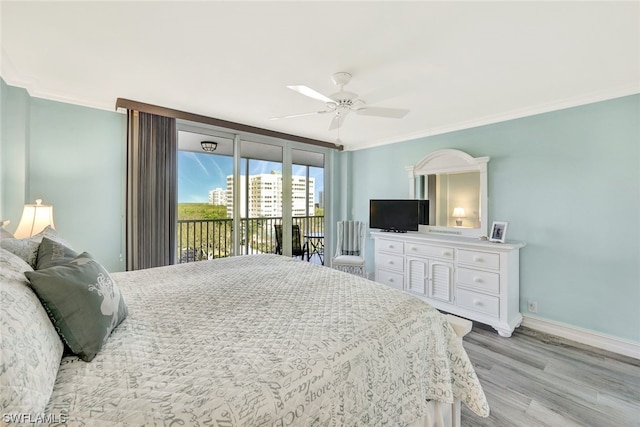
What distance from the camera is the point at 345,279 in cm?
196

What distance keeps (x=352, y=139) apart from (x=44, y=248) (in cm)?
402

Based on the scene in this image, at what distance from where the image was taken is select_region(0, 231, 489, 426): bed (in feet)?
2.45

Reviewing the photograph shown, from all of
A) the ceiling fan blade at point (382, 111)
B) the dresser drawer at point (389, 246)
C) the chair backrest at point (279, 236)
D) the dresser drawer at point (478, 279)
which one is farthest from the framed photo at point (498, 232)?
the chair backrest at point (279, 236)

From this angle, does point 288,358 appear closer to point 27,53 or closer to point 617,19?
point 617,19

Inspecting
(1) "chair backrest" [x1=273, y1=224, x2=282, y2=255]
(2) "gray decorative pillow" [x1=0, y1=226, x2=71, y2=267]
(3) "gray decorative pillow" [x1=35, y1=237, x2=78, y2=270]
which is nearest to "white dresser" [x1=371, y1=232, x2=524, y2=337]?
(1) "chair backrest" [x1=273, y1=224, x2=282, y2=255]

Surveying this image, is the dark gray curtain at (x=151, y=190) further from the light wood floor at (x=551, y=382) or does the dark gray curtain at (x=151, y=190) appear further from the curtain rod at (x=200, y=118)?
the light wood floor at (x=551, y=382)

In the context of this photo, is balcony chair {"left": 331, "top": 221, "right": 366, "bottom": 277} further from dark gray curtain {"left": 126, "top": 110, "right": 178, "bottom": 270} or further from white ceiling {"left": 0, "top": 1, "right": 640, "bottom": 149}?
dark gray curtain {"left": 126, "top": 110, "right": 178, "bottom": 270}

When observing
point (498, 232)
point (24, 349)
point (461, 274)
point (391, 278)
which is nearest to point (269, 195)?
point (391, 278)

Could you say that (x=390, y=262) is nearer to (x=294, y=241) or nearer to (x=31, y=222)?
(x=294, y=241)

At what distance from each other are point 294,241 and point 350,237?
3.21 feet

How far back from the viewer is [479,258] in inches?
118

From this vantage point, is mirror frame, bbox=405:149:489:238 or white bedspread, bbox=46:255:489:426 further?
mirror frame, bbox=405:149:489:238

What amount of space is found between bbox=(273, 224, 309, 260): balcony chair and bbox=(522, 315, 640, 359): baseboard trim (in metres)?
3.25

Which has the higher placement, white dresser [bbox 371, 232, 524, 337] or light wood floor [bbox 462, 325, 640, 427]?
white dresser [bbox 371, 232, 524, 337]
